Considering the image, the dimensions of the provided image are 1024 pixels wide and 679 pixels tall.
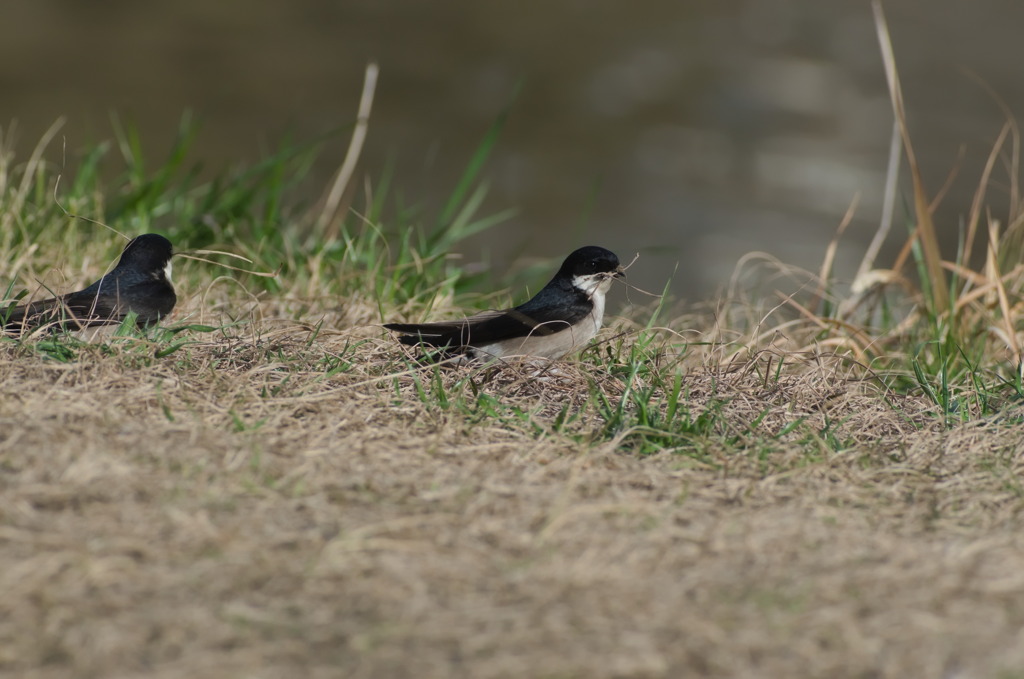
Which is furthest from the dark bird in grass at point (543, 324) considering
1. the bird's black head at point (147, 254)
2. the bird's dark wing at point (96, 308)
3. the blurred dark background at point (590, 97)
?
the blurred dark background at point (590, 97)

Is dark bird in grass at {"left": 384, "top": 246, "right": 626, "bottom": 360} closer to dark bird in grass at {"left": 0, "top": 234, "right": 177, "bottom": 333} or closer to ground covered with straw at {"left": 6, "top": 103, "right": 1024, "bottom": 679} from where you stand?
ground covered with straw at {"left": 6, "top": 103, "right": 1024, "bottom": 679}

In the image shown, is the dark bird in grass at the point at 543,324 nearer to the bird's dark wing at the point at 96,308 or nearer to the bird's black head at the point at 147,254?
the bird's dark wing at the point at 96,308

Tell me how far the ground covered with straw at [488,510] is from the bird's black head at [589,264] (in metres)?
0.36

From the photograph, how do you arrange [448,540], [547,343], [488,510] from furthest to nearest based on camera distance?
[547,343]
[488,510]
[448,540]

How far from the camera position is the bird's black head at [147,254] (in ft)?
17.3

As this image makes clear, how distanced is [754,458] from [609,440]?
461 millimetres

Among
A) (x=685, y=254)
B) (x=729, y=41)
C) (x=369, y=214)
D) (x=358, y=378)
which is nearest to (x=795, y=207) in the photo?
(x=685, y=254)

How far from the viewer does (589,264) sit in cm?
546

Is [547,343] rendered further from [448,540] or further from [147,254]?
[448,540]

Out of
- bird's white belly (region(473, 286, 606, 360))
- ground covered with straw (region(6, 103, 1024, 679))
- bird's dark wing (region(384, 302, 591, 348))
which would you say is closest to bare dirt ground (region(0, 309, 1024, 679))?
ground covered with straw (region(6, 103, 1024, 679))

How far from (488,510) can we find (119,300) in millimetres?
2142

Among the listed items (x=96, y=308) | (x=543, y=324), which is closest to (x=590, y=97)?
(x=543, y=324)

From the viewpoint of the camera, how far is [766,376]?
4609 millimetres

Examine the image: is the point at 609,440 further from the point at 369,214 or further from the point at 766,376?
the point at 369,214
